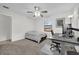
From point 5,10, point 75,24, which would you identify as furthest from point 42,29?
point 5,10

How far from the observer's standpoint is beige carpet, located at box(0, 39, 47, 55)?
1.76 metres

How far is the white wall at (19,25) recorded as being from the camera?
181cm

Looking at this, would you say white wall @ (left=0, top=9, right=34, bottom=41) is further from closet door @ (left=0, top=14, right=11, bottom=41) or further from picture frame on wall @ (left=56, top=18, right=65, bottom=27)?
picture frame on wall @ (left=56, top=18, right=65, bottom=27)

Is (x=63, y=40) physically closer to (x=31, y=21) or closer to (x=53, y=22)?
(x=53, y=22)

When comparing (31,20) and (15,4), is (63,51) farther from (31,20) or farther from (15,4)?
(15,4)

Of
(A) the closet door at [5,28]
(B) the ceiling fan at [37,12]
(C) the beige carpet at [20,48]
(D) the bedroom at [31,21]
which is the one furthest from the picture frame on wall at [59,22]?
(A) the closet door at [5,28]

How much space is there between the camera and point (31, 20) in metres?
1.85

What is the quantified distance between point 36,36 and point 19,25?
0.36 metres

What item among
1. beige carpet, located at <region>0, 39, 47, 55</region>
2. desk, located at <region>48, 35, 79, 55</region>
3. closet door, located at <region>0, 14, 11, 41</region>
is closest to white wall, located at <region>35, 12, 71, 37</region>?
desk, located at <region>48, 35, 79, 55</region>

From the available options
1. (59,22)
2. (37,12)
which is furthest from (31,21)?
(59,22)

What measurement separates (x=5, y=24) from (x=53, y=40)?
87cm

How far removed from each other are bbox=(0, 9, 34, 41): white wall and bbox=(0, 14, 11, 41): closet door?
0.07 metres

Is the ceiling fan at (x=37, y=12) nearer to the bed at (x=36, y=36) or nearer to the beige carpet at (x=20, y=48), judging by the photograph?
the bed at (x=36, y=36)

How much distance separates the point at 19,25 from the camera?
1.86 meters
